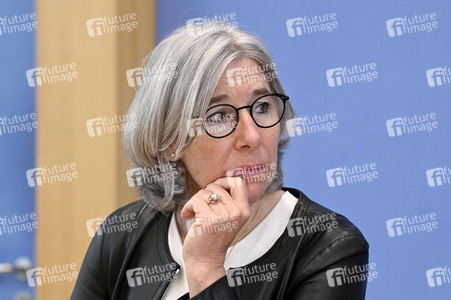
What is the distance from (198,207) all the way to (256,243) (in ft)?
0.59

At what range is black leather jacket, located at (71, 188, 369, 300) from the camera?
56.4 inches

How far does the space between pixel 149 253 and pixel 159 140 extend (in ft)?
0.87

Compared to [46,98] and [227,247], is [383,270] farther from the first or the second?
[46,98]
